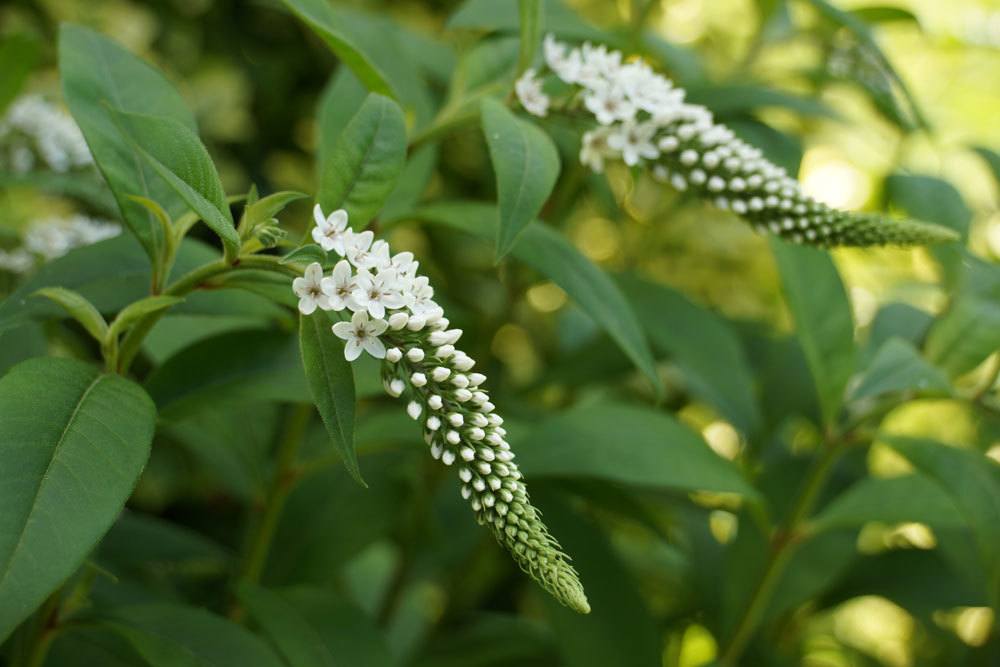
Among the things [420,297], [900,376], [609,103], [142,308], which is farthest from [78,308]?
[900,376]

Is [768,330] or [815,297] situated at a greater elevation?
[815,297]

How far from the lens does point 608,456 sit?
99cm

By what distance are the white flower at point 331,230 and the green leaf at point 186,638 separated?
37 centimetres

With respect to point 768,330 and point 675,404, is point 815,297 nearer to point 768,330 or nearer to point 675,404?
point 768,330

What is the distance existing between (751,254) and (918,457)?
5.21ft

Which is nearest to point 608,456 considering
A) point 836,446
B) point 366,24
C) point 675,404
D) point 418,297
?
point 836,446

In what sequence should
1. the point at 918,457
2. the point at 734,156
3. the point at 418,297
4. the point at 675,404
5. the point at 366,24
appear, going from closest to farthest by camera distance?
the point at 418,297 → the point at 734,156 → the point at 918,457 → the point at 366,24 → the point at 675,404

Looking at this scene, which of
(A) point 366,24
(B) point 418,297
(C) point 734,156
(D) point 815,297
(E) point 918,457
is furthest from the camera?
(A) point 366,24

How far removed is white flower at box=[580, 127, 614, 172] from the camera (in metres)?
0.91

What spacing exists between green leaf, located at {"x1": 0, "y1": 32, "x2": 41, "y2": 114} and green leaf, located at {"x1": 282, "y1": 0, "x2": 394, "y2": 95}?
450 mm

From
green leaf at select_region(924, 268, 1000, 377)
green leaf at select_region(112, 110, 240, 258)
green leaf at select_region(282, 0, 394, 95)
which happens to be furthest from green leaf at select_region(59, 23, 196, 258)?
green leaf at select_region(924, 268, 1000, 377)

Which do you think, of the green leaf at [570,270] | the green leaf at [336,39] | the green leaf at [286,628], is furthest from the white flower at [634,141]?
the green leaf at [286,628]

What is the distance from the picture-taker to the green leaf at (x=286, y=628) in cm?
90

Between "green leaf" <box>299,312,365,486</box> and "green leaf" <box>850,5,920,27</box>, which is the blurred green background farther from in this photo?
"green leaf" <box>299,312,365,486</box>
